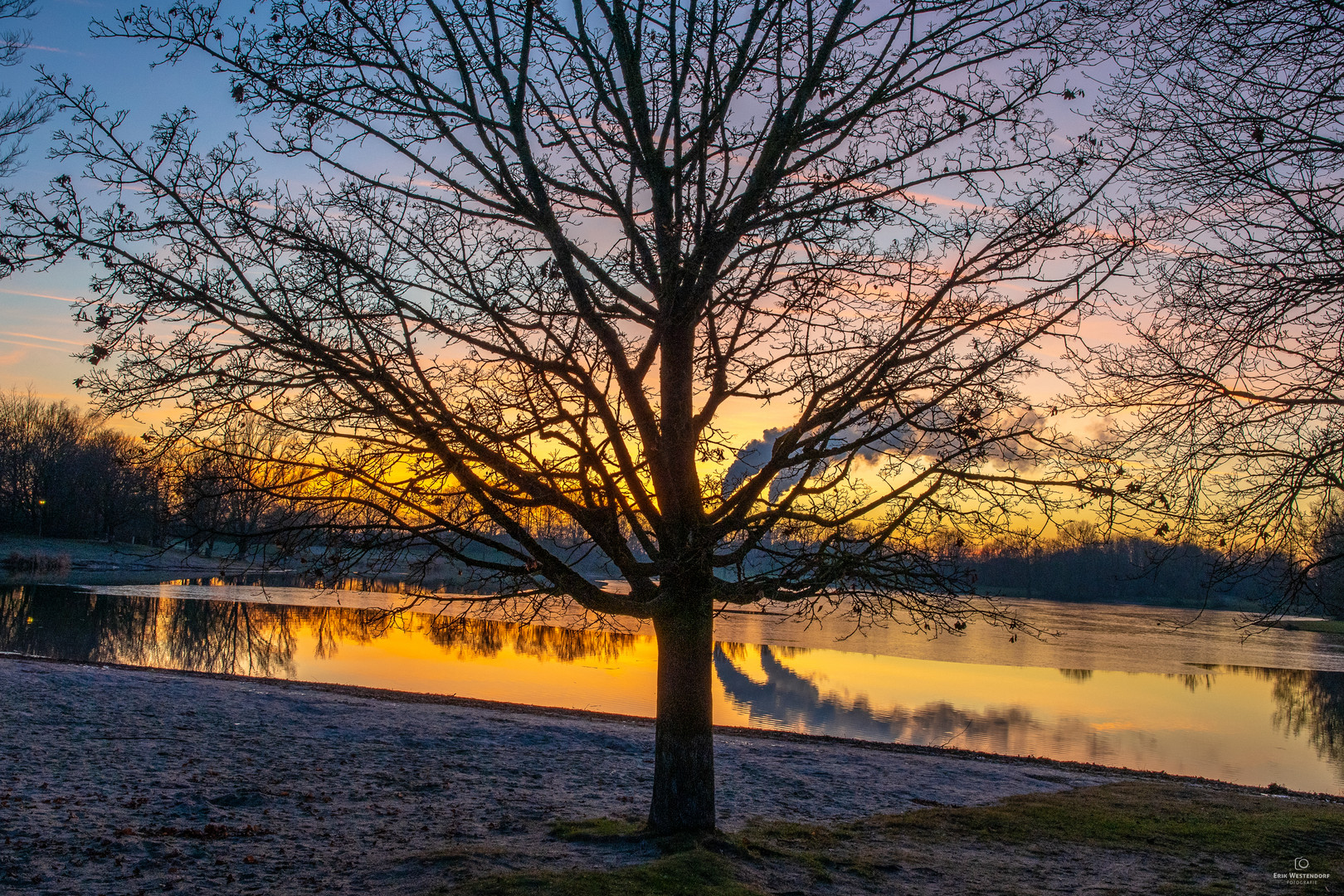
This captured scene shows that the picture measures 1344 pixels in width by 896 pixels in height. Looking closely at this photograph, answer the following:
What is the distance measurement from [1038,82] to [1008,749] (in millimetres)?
15462

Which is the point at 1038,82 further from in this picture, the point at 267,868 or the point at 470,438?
the point at 267,868

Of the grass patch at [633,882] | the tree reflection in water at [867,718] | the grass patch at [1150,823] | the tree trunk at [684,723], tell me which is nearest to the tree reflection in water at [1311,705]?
the tree reflection in water at [867,718]

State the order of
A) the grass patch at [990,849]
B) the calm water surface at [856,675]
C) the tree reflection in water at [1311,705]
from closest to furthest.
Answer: the grass patch at [990,849] < the calm water surface at [856,675] < the tree reflection in water at [1311,705]

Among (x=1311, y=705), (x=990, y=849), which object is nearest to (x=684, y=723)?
(x=990, y=849)

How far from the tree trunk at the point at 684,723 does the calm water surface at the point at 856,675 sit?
5.40 meters

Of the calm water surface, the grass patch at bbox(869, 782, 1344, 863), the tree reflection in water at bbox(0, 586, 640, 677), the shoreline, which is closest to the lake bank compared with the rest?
the shoreline

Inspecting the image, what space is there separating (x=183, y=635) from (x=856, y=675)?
21084mm

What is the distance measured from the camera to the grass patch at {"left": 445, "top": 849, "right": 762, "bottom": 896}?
5309 mm

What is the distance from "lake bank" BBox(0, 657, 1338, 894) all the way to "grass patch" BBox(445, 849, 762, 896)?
0.40 meters

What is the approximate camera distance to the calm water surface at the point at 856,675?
63.1 ft

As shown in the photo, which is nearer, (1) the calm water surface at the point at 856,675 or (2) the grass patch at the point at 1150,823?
(2) the grass patch at the point at 1150,823

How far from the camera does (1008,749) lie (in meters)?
18.0

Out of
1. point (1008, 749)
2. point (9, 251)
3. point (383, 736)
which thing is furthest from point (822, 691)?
point (9, 251)

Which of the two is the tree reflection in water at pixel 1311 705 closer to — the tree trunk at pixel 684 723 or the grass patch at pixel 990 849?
the grass patch at pixel 990 849
